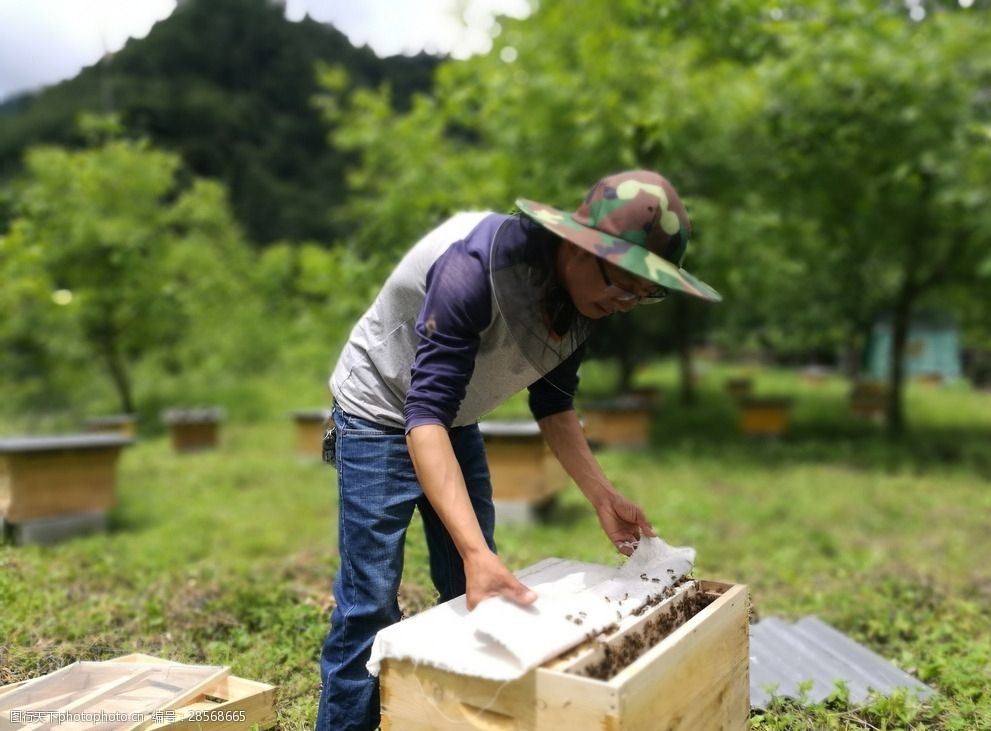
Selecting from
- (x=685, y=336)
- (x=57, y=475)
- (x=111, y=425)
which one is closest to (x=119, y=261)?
(x=111, y=425)

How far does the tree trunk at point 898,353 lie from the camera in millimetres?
10266

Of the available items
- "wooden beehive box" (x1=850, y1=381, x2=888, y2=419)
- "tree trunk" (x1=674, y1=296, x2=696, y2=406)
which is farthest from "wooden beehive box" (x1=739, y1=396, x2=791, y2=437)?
"wooden beehive box" (x1=850, y1=381, x2=888, y2=419)

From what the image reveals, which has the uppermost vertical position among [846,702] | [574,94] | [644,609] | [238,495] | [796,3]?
[796,3]

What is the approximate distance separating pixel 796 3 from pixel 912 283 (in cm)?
425

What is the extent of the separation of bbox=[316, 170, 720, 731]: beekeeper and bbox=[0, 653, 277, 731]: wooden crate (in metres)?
0.29

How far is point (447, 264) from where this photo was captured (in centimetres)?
177

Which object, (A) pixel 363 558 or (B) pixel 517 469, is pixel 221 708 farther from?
(B) pixel 517 469

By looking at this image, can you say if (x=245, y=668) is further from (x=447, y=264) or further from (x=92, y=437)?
(x=92, y=437)

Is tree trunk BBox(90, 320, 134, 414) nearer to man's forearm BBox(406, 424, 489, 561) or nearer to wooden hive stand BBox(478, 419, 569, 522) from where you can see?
wooden hive stand BBox(478, 419, 569, 522)

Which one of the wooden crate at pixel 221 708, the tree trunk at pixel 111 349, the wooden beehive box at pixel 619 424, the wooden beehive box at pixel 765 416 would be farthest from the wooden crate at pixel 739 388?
the wooden crate at pixel 221 708

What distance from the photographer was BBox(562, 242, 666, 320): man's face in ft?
5.61

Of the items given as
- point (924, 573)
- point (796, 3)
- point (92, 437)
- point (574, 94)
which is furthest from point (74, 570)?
point (796, 3)

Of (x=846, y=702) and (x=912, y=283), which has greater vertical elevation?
(x=912, y=283)

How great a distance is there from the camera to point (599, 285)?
1729 mm
